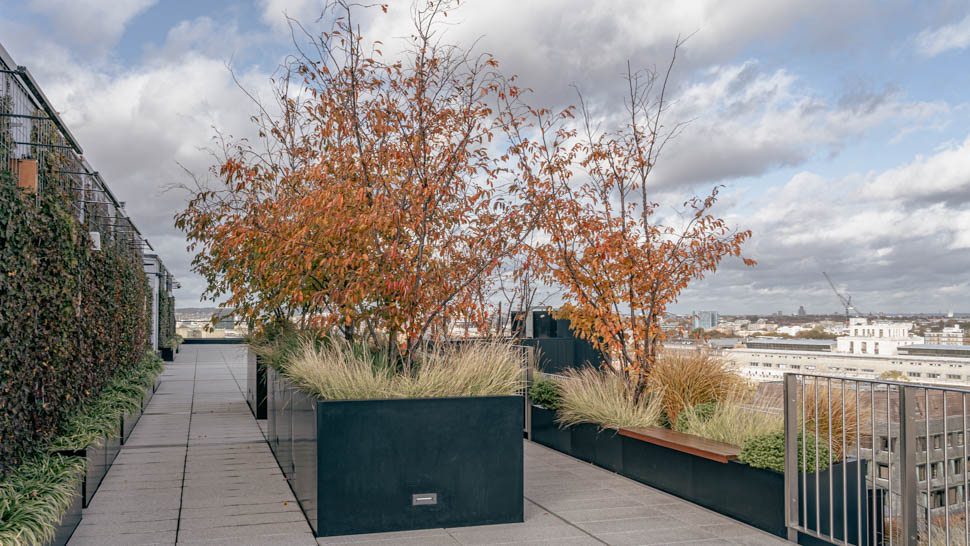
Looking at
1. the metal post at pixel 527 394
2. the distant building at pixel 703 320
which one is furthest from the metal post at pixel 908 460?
the metal post at pixel 527 394

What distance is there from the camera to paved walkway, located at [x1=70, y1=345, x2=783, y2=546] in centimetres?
412

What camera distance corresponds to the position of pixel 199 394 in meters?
12.4

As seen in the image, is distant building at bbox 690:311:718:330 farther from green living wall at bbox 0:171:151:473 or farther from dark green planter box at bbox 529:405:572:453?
green living wall at bbox 0:171:151:473

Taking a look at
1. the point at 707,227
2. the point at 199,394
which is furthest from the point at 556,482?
the point at 199,394

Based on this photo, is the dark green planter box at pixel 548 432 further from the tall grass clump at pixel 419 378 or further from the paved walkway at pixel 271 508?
the tall grass clump at pixel 419 378

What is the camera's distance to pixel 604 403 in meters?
6.27

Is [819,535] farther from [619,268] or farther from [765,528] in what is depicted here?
[619,268]

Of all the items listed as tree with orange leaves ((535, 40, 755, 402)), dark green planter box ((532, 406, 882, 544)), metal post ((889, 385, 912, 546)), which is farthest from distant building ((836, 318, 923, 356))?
metal post ((889, 385, 912, 546))

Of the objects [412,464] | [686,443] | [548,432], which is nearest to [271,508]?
[412,464]

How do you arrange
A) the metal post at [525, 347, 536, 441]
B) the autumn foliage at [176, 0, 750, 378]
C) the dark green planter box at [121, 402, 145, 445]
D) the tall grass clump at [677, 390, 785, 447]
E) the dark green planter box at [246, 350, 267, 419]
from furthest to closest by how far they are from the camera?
the dark green planter box at [246, 350, 267, 419] < the metal post at [525, 347, 536, 441] < the dark green planter box at [121, 402, 145, 445] < the autumn foliage at [176, 0, 750, 378] < the tall grass clump at [677, 390, 785, 447]

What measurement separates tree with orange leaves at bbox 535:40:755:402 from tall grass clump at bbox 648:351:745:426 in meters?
0.37

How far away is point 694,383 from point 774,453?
1693 mm

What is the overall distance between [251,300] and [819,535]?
7.06m

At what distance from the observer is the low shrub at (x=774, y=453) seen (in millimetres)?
4393
